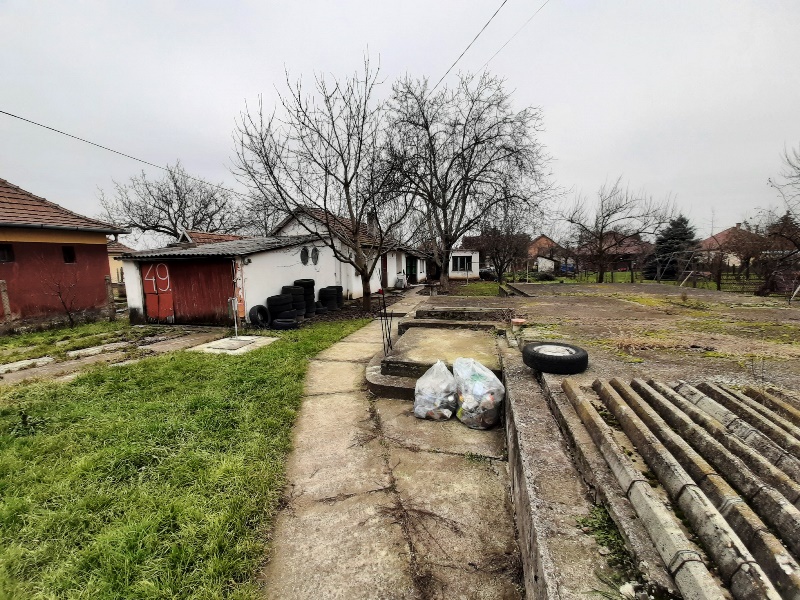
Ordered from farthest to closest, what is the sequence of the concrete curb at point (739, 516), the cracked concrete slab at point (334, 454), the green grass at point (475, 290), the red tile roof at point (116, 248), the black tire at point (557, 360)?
1. the red tile roof at point (116, 248)
2. the green grass at point (475, 290)
3. the black tire at point (557, 360)
4. the cracked concrete slab at point (334, 454)
5. the concrete curb at point (739, 516)

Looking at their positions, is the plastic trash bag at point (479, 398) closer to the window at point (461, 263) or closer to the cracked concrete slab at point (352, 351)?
the cracked concrete slab at point (352, 351)

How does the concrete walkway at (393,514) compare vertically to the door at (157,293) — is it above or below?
below

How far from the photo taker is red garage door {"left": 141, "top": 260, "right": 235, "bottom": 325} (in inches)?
340


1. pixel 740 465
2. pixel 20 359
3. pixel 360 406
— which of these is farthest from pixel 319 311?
pixel 740 465

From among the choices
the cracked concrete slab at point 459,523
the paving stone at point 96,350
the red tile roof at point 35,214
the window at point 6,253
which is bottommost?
the cracked concrete slab at point 459,523

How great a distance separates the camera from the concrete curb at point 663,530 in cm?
115

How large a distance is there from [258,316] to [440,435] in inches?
268

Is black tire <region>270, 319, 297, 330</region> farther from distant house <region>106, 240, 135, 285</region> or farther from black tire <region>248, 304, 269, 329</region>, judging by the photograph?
distant house <region>106, 240, 135, 285</region>

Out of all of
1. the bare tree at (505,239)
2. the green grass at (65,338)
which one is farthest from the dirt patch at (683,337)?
the bare tree at (505,239)

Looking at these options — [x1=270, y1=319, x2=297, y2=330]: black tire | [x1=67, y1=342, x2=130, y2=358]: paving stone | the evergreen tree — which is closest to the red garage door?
[x1=270, y1=319, x2=297, y2=330]: black tire

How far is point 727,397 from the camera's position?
2.48 m

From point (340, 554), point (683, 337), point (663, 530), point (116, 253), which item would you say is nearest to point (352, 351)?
point (340, 554)

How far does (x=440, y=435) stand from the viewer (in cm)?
330

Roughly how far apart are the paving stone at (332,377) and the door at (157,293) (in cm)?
612
